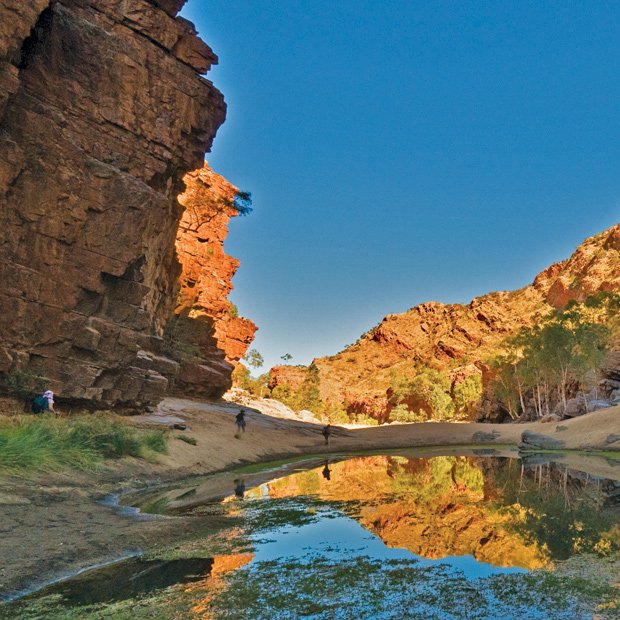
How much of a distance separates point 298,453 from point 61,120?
26836mm

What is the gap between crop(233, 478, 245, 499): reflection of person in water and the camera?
766 inches

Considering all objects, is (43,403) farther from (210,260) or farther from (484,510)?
(210,260)

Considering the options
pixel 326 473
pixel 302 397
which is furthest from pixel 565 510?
pixel 302 397

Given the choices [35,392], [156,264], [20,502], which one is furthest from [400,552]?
[156,264]

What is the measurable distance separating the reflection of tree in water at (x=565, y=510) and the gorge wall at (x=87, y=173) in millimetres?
22190

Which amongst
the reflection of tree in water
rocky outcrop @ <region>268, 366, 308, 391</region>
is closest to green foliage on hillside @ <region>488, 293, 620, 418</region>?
rocky outcrop @ <region>268, 366, 308, 391</region>

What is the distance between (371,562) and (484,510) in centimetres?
652

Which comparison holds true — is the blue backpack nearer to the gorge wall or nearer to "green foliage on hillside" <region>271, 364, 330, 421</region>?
the gorge wall

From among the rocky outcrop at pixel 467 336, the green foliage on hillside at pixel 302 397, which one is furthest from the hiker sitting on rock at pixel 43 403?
the rocky outcrop at pixel 467 336

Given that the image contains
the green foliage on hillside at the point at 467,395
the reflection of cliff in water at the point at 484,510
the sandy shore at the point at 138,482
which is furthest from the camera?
the green foliage on hillside at the point at 467,395

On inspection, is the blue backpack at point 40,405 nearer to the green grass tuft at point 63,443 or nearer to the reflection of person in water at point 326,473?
the green grass tuft at point 63,443

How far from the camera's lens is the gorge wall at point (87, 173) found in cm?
2622

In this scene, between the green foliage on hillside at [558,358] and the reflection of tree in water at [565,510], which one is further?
the green foliage on hillside at [558,358]

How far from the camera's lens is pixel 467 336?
177 meters
